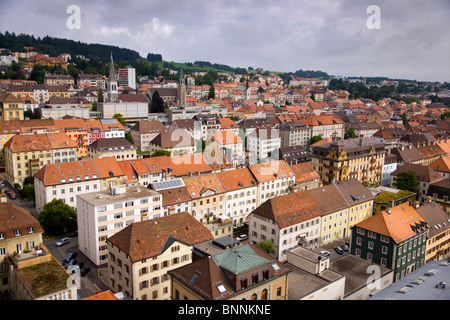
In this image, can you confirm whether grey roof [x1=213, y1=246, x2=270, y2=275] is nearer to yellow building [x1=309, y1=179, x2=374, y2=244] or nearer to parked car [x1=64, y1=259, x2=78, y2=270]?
parked car [x1=64, y1=259, x2=78, y2=270]

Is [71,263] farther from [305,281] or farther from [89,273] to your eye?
[305,281]

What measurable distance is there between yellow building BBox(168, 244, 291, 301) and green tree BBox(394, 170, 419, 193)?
3616 cm

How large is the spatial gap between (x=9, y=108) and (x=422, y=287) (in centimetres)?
7325

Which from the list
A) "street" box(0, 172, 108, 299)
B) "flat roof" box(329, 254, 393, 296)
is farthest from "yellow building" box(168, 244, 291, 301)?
"street" box(0, 172, 108, 299)

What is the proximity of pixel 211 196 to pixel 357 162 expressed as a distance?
25.2 metres

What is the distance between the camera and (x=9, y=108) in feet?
233

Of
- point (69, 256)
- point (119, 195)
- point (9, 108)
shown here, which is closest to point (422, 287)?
point (119, 195)

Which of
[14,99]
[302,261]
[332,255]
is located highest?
[14,99]

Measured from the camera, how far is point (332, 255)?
116ft

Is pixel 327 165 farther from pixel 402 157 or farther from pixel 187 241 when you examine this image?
pixel 187 241

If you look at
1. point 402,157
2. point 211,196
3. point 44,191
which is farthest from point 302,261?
point 402,157

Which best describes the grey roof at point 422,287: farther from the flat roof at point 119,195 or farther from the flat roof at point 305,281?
the flat roof at point 119,195

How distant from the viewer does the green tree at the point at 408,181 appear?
5056 centimetres

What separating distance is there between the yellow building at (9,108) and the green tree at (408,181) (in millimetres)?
67423
